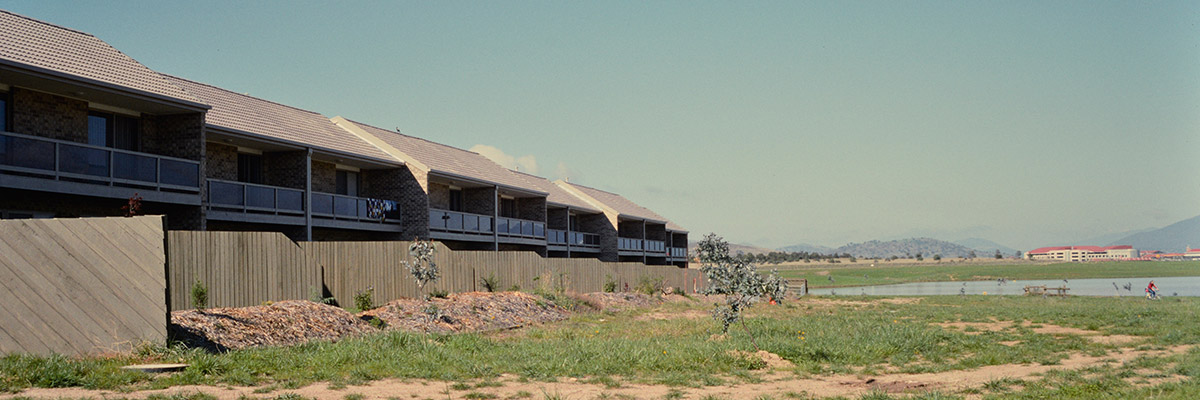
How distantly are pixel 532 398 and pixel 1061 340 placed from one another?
37.7ft

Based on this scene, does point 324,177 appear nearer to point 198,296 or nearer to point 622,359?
point 198,296

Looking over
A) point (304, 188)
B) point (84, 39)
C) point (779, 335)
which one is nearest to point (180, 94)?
point (84, 39)

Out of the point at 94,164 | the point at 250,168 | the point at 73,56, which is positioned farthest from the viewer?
the point at 250,168

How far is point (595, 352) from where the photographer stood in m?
12.4

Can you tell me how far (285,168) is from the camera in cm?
2606

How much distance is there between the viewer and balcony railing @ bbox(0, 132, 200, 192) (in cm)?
1703

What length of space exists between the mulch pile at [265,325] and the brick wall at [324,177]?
1198 cm

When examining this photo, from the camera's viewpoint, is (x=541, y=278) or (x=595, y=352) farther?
(x=541, y=278)

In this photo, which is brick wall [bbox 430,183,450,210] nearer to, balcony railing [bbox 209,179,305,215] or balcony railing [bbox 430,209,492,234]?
balcony railing [bbox 430,209,492,234]

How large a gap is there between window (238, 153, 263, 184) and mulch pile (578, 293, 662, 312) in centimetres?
1050

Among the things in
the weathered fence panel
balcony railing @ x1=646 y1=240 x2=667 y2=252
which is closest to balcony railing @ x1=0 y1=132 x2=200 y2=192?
the weathered fence panel

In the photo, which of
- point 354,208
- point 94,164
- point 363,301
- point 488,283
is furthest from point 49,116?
point 488,283

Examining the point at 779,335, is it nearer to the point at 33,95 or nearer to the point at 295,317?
the point at 295,317

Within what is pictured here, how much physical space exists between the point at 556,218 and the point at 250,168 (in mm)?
20663
